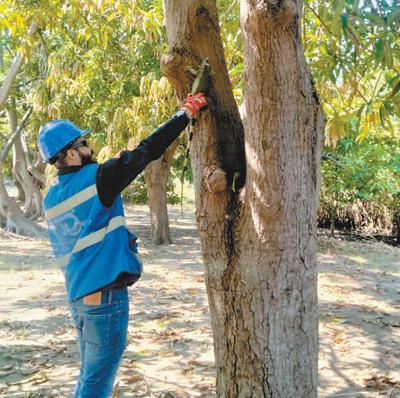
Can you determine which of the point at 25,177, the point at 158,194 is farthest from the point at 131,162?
the point at 25,177

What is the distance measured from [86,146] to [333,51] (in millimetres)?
1745

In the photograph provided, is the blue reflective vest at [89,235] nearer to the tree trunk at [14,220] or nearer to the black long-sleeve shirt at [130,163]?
the black long-sleeve shirt at [130,163]

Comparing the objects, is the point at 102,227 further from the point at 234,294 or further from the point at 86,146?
the point at 234,294

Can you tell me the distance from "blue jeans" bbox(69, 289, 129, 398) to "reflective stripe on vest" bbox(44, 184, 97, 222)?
1.62ft

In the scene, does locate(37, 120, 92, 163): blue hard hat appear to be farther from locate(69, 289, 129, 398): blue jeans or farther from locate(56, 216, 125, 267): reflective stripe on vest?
locate(69, 289, 129, 398): blue jeans

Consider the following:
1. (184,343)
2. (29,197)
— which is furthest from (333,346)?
(29,197)

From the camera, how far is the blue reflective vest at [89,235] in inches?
107

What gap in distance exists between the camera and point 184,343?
5031 millimetres

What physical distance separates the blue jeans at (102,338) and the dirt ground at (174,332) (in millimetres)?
1066

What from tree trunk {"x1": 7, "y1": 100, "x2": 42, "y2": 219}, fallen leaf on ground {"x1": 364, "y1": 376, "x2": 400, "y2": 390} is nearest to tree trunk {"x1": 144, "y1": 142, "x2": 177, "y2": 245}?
tree trunk {"x1": 7, "y1": 100, "x2": 42, "y2": 219}

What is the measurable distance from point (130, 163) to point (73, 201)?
0.42 metres

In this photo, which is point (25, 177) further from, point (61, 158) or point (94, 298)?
point (94, 298)

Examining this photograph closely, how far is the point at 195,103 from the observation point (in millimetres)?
2602

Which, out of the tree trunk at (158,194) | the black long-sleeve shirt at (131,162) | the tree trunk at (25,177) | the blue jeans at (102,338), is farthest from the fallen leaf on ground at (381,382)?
the tree trunk at (25,177)
